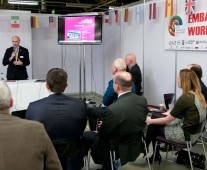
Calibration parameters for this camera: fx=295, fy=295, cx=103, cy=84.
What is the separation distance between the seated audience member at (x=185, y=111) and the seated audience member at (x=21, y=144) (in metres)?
1.84

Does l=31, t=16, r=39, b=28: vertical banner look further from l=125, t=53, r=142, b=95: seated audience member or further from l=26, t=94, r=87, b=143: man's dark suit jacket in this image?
l=26, t=94, r=87, b=143: man's dark suit jacket

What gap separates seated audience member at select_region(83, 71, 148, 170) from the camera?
8.71 ft

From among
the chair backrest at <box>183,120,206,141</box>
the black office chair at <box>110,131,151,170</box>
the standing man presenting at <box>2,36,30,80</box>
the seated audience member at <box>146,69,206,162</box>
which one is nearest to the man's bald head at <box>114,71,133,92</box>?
the black office chair at <box>110,131,151,170</box>

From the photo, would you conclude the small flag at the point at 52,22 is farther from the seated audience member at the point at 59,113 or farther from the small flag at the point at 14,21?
the seated audience member at the point at 59,113

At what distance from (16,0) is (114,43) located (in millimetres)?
3686

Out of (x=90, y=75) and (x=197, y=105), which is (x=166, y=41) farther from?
(x=90, y=75)

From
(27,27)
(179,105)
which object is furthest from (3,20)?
(179,105)

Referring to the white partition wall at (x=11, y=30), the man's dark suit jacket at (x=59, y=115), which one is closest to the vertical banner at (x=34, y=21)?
the white partition wall at (x=11, y=30)

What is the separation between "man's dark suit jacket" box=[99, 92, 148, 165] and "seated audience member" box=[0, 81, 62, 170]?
1117 mm

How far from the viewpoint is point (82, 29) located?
6469 mm

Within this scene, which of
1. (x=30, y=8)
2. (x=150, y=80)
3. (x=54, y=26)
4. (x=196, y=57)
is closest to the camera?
(x=196, y=57)

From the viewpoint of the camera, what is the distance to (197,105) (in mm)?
3084

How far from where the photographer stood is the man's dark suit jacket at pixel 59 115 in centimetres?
240

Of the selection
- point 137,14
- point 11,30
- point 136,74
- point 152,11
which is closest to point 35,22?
point 11,30
